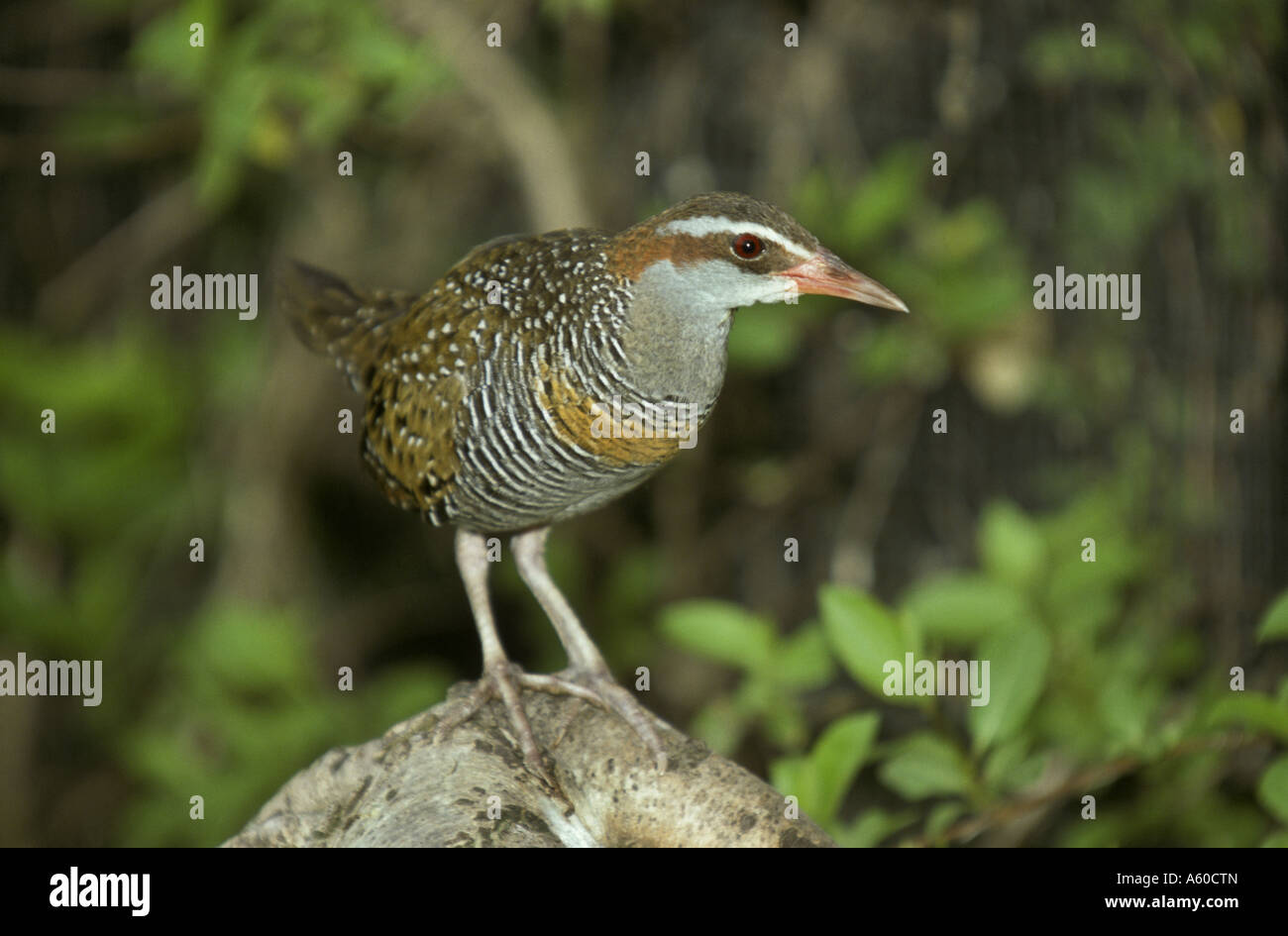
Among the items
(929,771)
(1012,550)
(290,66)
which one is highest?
(290,66)

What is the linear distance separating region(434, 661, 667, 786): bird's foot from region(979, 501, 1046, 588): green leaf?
53.1 inches

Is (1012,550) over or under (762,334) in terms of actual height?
under

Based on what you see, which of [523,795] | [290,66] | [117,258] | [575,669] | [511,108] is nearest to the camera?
[523,795]

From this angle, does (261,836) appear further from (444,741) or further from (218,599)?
(218,599)

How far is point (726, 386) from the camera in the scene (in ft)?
18.8

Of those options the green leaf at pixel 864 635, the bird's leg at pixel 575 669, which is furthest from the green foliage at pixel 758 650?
the green leaf at pixel 864 635

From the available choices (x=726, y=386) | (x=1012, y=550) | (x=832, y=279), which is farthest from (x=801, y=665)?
(x=726, y=386)

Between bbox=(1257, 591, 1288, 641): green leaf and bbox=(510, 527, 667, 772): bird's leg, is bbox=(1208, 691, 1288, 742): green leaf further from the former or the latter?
bbox=(510, 527, 667, 772): bird's leg

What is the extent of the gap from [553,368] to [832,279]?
0.58 meters

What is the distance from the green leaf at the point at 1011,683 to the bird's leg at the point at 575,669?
A: 2.15 feet

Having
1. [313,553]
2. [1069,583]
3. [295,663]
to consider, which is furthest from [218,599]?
[1069,583]

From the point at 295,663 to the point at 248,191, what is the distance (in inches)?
108

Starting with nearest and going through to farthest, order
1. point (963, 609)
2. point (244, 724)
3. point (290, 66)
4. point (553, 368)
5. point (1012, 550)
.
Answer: point (553, 368) < point (963, 609) < point (290, 66) < point (1012, 550) < point (244, 724)

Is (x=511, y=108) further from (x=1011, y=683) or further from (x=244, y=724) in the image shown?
(x=1011, y=683)
